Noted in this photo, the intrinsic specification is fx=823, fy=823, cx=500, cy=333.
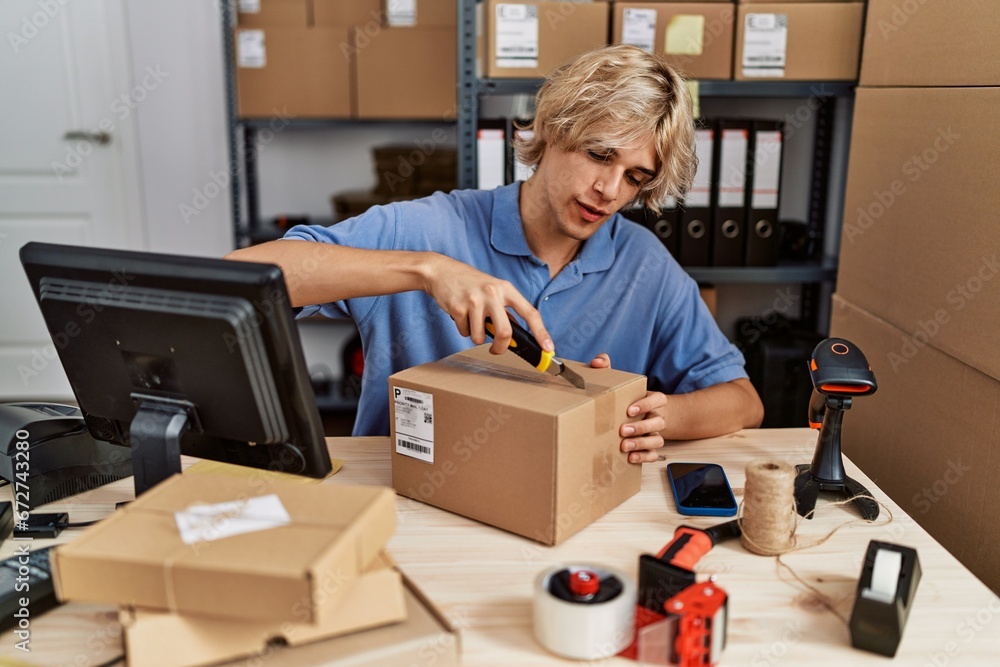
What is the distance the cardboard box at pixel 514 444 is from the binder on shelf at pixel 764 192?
1311 mm

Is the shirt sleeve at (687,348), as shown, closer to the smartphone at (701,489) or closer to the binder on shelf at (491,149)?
the smartphone at (701,489)

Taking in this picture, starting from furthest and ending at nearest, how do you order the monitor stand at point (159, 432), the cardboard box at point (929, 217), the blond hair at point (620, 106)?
the blond hair at point (620, 106), the cardboard box at point (929, 217), the monitor stand at point (159, 432)

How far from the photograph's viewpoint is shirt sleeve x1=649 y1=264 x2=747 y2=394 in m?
1.44

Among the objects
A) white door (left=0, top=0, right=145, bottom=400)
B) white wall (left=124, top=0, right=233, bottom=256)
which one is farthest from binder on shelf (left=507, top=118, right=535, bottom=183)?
white door (left=0, top=0, right=145, bottom=400)

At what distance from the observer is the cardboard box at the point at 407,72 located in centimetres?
250

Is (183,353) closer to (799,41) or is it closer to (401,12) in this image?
(799,41)

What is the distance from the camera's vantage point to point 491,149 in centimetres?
212

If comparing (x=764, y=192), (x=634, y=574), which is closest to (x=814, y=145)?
(x=764, y=192)

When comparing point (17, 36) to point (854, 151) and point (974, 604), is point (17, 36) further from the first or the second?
point (974, 604)

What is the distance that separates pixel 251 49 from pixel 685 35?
128cm

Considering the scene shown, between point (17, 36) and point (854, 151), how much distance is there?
2.86 meters

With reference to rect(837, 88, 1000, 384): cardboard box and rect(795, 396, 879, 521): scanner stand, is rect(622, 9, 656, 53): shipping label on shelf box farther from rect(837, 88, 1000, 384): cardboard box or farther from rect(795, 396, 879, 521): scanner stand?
rect(795, 396, 879, 521): scanner stand

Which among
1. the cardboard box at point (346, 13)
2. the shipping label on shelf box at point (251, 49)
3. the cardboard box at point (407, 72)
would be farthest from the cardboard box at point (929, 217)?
the shipping label on shelf box at point (251, 49)

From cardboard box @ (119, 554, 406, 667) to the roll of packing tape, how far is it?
13cm
